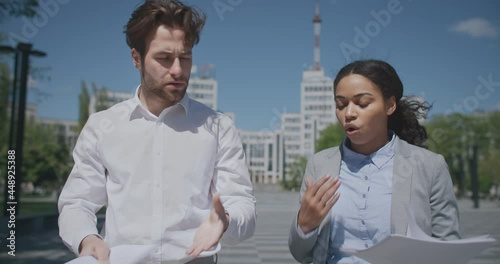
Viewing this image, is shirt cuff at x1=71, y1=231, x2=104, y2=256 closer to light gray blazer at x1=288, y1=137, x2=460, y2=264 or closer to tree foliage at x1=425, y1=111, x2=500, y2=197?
light gray blazer at x1=288, y1=137, x2=460, y2=264

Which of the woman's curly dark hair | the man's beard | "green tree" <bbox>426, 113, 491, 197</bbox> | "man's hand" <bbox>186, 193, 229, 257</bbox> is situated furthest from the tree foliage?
"man's hand" <bbox>186, 193, 229, 257</bbox>

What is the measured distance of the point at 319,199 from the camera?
5.72 feet

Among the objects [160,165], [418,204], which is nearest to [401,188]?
[418,204]

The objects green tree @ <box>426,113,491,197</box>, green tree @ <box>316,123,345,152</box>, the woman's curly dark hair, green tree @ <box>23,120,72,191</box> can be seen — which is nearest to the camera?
the woman's curly dark hair

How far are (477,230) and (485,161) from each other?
38450 mm

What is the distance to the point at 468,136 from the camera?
40.3 metres

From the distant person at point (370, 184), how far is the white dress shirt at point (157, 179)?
1.01ft

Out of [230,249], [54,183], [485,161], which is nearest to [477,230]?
[230,249]

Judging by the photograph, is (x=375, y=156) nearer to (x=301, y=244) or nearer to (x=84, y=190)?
(x=301, y=244)

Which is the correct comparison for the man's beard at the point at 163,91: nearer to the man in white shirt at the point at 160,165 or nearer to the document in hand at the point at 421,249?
the man in white shirt at the point at 160,165

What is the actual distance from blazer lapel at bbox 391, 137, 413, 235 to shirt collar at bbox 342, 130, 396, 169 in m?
0.03

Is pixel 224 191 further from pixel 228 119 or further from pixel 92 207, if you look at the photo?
pixel 92 207

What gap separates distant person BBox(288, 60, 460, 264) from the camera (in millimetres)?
1867

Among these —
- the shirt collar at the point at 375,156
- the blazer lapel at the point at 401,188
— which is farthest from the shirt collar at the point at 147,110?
the blazer lapel at the point at 401,188
